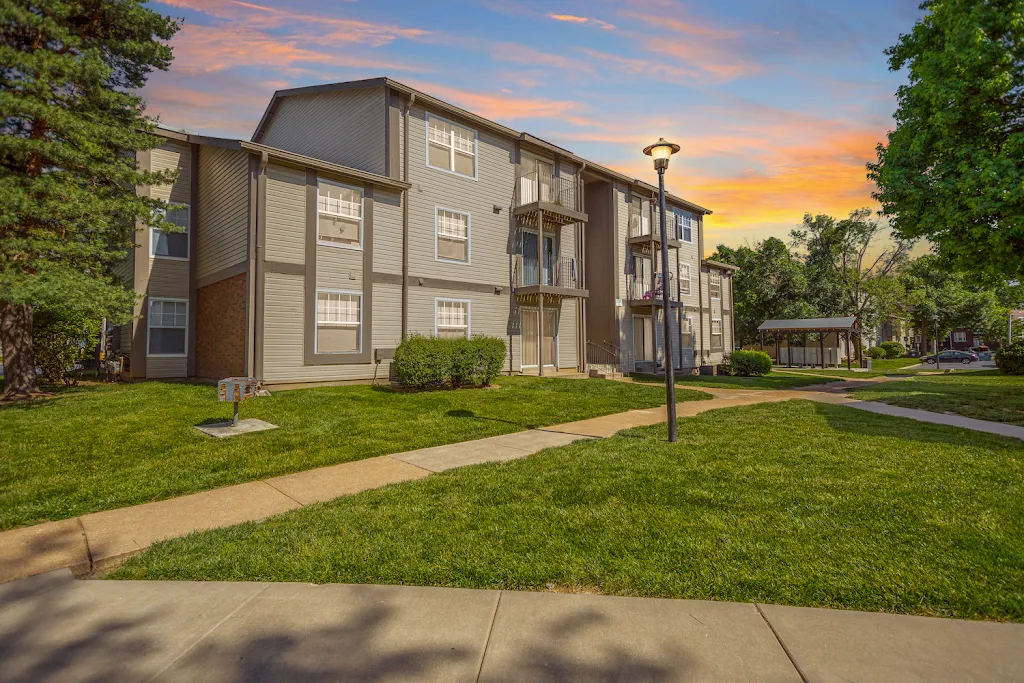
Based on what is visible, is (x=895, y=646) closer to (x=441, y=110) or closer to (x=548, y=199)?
(x=441, y=110)

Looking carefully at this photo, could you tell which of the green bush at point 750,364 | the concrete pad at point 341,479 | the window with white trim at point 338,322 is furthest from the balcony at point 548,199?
the concrete pad at point 341,479

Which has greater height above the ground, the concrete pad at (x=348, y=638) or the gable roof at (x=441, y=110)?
the gable roof at (x=441, y=110)

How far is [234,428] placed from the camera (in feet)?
27.2

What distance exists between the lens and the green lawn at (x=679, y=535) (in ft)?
10.6

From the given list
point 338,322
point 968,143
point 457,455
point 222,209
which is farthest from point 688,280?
point 457,455

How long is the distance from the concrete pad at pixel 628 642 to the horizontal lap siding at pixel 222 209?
42.5 ft

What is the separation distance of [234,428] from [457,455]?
401 cm

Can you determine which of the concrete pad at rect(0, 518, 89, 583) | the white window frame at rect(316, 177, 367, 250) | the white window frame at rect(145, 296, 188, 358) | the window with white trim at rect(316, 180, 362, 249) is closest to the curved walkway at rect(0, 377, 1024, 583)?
the concrete pad at rect(0, 518, 89, 583)

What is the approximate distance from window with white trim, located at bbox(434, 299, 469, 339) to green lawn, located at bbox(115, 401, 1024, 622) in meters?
10.1

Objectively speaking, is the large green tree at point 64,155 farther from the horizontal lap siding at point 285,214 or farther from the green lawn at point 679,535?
the green lawn at point 679,535

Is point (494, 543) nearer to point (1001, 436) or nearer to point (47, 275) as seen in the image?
point (1001, 436)

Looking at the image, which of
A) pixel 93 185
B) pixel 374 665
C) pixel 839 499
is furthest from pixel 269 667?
pixel 93 185

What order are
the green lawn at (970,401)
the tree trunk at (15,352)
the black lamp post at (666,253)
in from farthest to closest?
the tree trunk at (15,352)
the green lawn at (970,401)
the black lamp post at (666,253)

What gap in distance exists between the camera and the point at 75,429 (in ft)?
26.6
